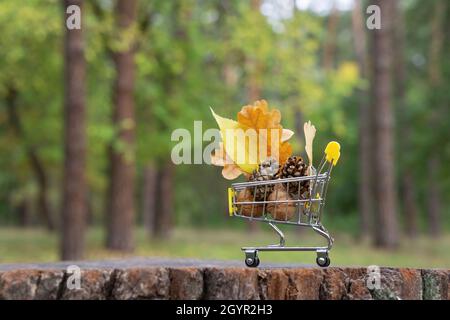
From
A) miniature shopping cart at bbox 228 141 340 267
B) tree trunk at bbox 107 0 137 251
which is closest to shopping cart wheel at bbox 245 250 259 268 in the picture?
miniature shopping cart at bbox 228 141 340 267

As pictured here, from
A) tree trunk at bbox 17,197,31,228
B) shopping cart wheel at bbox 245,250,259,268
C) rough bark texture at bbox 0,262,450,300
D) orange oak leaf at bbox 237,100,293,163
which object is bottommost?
tree trunk at bbox 17,197,31,228

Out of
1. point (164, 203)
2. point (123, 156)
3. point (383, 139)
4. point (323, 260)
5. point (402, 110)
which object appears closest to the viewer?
point (323, 260)

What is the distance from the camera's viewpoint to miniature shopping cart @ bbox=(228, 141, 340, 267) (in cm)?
598

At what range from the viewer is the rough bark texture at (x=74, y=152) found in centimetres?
1494

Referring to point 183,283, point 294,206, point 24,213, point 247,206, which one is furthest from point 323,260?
point 24,213

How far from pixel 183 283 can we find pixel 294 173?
1159 mm

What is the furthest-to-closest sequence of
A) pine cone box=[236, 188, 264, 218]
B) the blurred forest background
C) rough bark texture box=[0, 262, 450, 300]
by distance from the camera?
1. the blurred forest background
2. pine cone box=[236, 188, 264, 218]
3. rough bark texture box=[0, 262, 450, 300]

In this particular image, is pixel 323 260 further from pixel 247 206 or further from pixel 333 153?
pixel 333 153

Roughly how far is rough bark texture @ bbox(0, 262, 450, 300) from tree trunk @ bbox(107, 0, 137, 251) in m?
12.9

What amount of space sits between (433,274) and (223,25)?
18.4 meters

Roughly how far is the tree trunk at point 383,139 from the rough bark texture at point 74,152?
392 inches

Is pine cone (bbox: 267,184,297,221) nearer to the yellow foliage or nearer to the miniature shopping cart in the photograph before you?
the miniature shopping cart

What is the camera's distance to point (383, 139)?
74.0 feet
